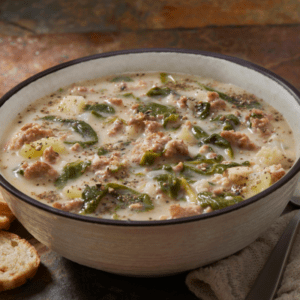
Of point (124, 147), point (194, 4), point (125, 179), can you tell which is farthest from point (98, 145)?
point (194, 4)

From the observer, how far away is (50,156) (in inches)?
113

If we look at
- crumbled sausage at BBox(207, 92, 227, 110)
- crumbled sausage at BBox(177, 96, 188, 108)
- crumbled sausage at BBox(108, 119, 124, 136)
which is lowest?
crumbled sausage at BBox(108, 119, 124, 136)

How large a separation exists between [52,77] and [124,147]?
40.0 inches

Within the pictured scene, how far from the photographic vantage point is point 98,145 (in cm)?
306

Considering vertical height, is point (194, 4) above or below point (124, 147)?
above

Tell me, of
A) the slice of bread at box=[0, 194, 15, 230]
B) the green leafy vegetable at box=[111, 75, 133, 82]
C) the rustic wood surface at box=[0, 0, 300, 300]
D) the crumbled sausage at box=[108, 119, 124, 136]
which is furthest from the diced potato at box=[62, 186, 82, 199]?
the rustic wood surface at box=[0, 0, 300, 300]

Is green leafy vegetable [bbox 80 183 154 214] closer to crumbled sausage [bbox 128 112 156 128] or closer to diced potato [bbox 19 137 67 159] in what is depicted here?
diced potato [bbox 19 137 67 159]

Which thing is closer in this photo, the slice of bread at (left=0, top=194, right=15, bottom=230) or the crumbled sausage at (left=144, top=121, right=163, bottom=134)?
the slice of bread at (left=0, top=194, right=15, bottom=230)

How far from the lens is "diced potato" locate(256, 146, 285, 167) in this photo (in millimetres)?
2832

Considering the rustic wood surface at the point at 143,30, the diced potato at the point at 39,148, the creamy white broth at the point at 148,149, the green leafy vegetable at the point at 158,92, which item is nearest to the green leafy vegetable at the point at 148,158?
the creamy white broth at the point at 148,149

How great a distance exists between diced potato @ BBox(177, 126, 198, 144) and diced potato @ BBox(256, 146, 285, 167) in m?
0.43

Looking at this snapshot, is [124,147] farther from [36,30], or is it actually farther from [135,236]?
[36,30]

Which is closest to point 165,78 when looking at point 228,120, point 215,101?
point 215,101

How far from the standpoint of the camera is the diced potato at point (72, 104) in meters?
3.43
